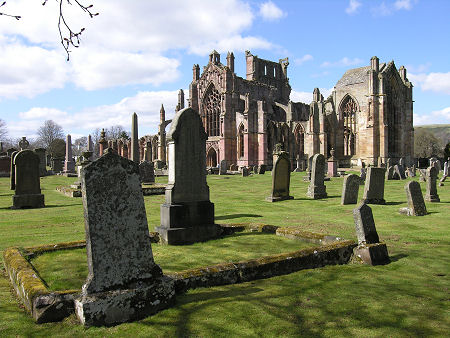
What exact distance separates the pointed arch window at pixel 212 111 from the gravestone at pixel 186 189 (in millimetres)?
41502

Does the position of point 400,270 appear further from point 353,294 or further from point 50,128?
point 50,128

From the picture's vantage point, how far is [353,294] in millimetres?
4156

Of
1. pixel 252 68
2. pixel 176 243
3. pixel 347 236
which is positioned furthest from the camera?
pixel 252 68

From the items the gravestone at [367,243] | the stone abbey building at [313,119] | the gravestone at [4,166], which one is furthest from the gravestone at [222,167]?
the gravestone at [367,243]

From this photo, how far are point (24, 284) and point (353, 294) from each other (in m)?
3.71

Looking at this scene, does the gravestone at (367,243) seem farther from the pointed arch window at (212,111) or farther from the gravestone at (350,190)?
the pointed arch window at (212,111)

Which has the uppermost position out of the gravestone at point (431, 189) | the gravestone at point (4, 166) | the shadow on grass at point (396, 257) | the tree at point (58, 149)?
the tree at point (58, 149)

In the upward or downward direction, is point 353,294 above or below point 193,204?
below

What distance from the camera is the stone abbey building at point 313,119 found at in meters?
41.6

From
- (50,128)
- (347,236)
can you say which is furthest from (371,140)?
(50,128)

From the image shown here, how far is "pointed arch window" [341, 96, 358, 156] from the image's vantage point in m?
46.3

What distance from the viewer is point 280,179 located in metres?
13.8

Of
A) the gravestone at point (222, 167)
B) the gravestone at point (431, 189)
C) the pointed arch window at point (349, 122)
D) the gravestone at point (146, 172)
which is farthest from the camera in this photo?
the pointed arch window at point (349, 122)

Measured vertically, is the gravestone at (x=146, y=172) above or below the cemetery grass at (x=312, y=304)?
above
